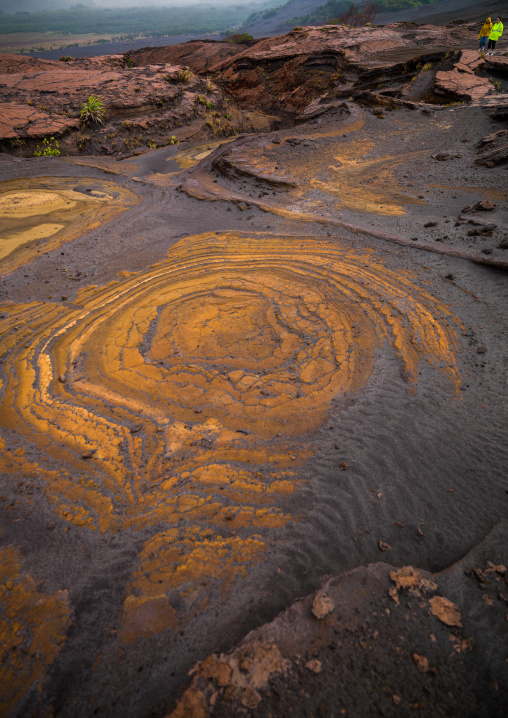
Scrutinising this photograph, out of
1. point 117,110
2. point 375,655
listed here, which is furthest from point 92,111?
point 375,655

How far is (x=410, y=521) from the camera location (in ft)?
7.67

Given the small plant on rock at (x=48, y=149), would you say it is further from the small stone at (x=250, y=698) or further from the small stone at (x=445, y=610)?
the small stone at (x=445, y=610)

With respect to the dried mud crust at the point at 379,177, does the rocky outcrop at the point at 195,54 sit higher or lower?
higher

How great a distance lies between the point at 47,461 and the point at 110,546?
3.61 feet

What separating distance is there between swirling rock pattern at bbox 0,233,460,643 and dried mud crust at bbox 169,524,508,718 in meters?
0.47

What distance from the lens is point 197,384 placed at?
352 centimetres

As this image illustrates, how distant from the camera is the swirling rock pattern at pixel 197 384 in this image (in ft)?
7.85

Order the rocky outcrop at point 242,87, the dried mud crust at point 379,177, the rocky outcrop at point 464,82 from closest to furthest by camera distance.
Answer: the dried mud crust at point 379,177 < the rocky outcrop at point 464,82 < the rocky outcrop at point 242,87

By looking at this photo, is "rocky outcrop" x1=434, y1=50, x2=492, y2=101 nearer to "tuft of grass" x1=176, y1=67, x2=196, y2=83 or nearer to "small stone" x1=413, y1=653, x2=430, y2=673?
"tuft of grass" x1=176, y1=67, x2=196, y2=83

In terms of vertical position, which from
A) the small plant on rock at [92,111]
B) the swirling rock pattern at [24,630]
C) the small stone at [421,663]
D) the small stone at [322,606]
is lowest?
the swirling rock pattern at [24,630]

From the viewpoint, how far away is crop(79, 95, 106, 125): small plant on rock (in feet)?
32.6

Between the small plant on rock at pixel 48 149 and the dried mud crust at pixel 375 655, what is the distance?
12439mm

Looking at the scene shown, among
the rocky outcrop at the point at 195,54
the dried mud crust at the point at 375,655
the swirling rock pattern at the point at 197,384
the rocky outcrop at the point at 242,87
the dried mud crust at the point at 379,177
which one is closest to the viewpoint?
the dried mud crust at the point at 375,655

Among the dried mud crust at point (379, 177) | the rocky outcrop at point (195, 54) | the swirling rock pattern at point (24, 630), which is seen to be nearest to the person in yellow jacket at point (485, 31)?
the dried mud crust at point (379, 177)
